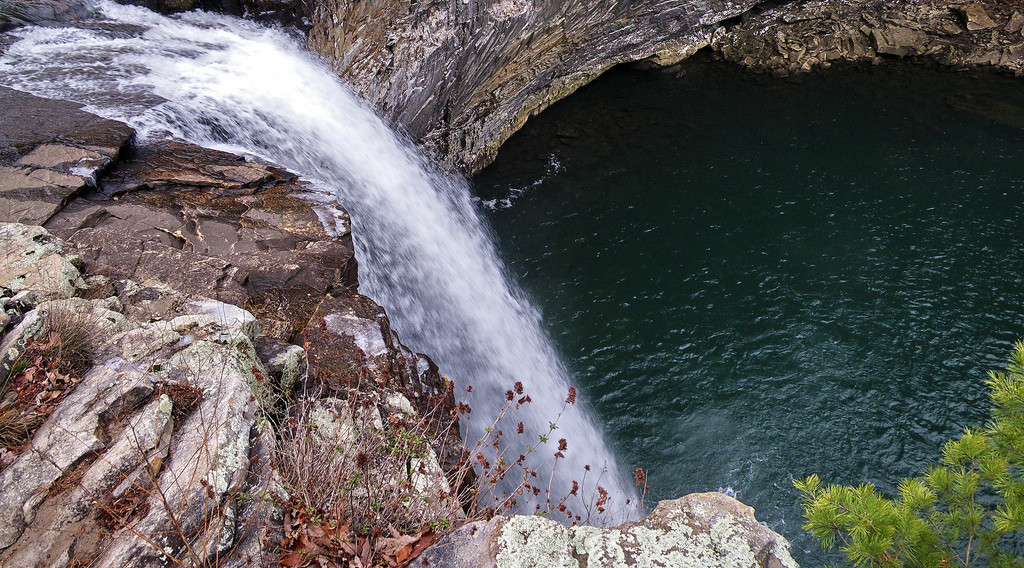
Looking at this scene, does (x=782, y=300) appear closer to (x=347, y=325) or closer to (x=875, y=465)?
(x=875, y=465)

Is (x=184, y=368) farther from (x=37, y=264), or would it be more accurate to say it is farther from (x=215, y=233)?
(x=215, y=233)

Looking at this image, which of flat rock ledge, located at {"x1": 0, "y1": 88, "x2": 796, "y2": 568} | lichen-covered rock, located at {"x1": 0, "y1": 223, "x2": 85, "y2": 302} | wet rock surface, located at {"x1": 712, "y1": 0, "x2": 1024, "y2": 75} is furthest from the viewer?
wet rock surface, located at {"x1": 712, "y1": 0, "x2": 1024, "y2": 75}

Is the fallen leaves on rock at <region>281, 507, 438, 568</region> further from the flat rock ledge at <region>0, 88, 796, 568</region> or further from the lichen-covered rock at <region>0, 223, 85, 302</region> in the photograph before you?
the lichen-covered rock at <region>0, 223, 85, 302</region>

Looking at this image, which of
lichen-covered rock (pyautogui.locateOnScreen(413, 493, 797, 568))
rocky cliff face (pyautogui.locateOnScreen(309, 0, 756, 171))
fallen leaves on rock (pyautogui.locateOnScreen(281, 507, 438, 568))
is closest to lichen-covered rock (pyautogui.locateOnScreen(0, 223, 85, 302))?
fallen leaves on rock (pyautogui.locateOnScreen(281, 507, 438, 568))

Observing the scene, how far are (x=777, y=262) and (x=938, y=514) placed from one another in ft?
24.9

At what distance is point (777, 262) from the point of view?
12062 mm

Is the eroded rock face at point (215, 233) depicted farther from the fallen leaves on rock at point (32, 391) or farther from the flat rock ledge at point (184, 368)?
the fallen leaves on rock at point (32, 391)

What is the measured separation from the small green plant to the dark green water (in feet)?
10.1

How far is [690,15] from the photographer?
18.9m

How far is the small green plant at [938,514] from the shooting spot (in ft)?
15.1

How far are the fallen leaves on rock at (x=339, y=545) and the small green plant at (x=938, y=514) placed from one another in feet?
9.49

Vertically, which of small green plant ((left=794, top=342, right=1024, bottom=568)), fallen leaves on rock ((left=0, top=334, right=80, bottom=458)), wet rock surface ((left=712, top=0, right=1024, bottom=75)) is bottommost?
fallen leaves on rock ((left=0, top=334, right=80, bottom=458))

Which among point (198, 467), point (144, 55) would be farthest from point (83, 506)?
point (144, 55)

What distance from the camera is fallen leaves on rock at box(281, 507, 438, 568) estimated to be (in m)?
3.89
